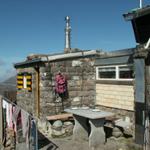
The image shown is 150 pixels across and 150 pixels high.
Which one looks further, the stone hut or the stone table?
the stone hut

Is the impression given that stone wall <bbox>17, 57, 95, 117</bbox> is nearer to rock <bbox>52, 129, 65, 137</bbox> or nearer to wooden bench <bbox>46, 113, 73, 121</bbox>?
wooden bench <bbox>46, 113, 73, 121</bbox>

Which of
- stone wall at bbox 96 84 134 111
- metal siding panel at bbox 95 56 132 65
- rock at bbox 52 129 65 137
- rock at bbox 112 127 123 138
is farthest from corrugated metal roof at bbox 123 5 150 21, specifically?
rock at bbox 52 129 65 137

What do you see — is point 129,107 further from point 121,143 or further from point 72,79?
point 72,79

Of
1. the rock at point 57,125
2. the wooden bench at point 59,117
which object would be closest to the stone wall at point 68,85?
the wooden bench at point 59,117

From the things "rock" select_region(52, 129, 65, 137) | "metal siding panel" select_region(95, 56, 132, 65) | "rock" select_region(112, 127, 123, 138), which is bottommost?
"rock" select_region(52, 129, 65, 137)

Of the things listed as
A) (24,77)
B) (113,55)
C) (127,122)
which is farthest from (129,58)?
(24,77)

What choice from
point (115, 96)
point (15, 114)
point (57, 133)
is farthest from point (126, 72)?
point (15, 114)

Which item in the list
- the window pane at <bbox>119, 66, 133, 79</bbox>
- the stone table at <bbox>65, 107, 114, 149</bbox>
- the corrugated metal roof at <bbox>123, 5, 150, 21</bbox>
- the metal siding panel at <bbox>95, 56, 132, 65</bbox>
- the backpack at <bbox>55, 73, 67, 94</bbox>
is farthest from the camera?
the backpack at <bbox>55, 73, 67, 94</bbox>

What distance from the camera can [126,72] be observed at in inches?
384

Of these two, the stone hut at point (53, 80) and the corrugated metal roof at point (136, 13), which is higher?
the corrugated metal roof at point (136, 13)

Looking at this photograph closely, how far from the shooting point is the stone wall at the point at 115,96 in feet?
31.5

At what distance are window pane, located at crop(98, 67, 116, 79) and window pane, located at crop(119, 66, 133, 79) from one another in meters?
0.41

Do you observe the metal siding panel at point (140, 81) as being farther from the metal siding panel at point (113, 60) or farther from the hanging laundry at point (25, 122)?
the hanging laundry at point (25, 122)

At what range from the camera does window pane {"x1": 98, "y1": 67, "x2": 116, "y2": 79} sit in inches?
413
